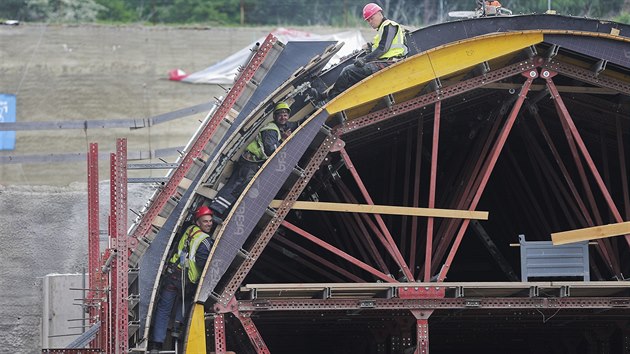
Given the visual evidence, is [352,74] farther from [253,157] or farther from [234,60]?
[234,60]

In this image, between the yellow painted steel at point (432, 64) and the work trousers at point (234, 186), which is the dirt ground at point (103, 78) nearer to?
the work trousers at point (234, 186)

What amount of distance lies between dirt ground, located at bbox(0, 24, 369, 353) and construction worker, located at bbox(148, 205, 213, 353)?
33.2 ft

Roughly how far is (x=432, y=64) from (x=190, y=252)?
517 centimetres

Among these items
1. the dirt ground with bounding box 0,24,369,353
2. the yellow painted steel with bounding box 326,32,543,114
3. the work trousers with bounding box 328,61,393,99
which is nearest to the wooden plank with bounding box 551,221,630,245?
the yellow painted steel with bounding box 326,32,543,114

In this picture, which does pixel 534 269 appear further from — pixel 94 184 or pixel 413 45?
pixel 94 184

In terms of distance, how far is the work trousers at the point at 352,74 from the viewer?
84.2 feet

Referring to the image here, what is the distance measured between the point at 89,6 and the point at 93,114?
1059 cm

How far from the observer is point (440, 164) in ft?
105

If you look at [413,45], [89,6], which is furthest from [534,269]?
[89,6]

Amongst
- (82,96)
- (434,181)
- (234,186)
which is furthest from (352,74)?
(82,96)

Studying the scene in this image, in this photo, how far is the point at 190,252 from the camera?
25.2 meters

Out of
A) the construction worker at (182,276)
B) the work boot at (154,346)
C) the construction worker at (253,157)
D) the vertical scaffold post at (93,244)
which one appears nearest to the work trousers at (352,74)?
the construction worker at (253,157)

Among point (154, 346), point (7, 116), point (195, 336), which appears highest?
point (7, 116)

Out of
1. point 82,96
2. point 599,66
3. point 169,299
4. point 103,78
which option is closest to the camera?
point 169,299
